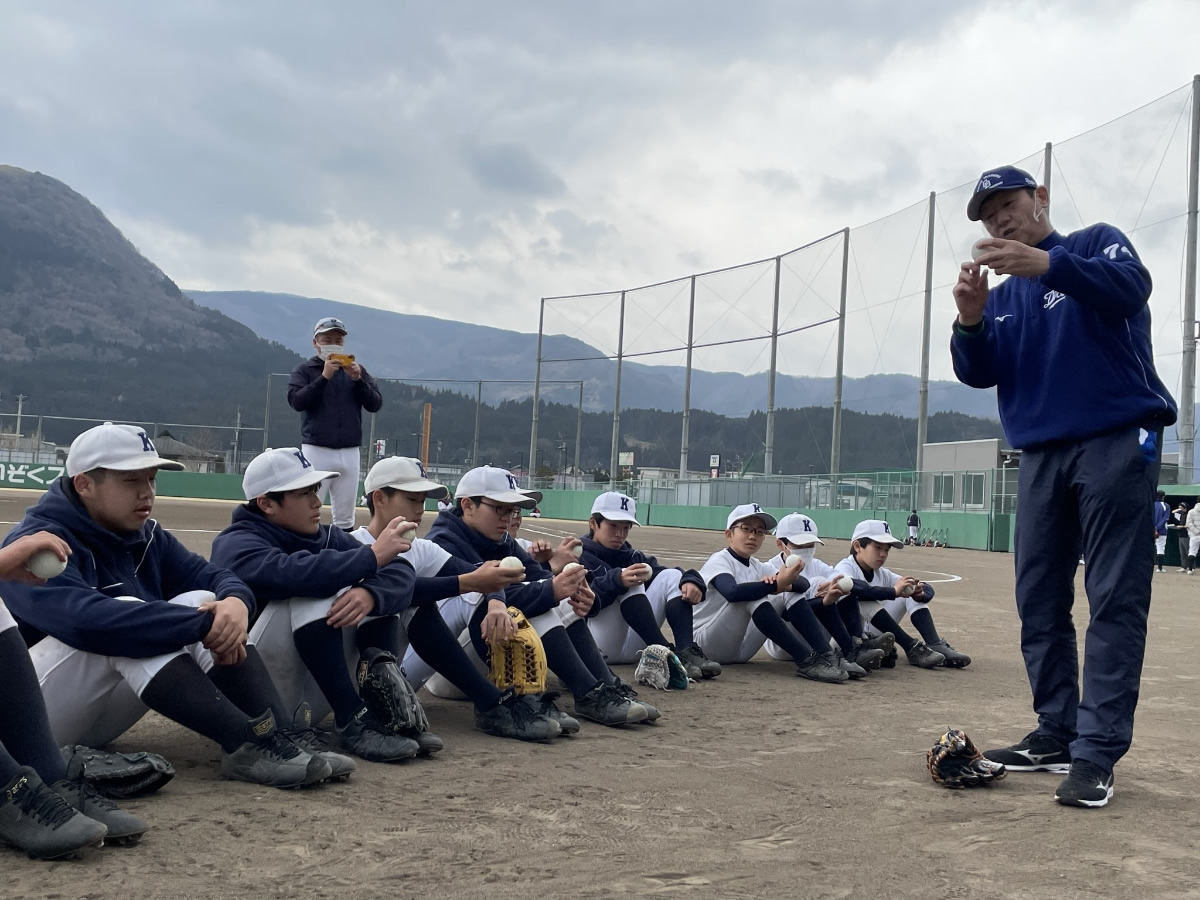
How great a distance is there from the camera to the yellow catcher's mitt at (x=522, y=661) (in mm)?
4398

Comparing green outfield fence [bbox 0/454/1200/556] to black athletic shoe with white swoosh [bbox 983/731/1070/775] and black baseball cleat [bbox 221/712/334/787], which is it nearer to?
black athletic shoe with white swoosh [bbox 983/731/1070/775]

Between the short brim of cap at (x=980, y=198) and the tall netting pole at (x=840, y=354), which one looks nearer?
the short brim of cap at (x=980, y=198)

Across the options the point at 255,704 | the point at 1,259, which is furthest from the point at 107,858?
the point at 1,259

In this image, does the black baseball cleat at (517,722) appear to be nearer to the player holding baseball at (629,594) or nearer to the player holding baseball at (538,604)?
the player holding baseball at (538,604)

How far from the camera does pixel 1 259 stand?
456 feet

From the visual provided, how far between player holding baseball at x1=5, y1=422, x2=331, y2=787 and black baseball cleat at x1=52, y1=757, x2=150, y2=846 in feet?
1.33

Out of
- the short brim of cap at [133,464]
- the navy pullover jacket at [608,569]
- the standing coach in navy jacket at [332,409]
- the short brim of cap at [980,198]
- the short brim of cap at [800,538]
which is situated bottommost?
the navy pullover jacket at [608,569]

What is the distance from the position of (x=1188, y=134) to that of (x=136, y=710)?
27.9 meters

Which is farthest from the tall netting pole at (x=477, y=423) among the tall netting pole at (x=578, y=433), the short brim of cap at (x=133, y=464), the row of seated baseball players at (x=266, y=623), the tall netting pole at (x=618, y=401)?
the short brim of cap at (x=133, y=464)

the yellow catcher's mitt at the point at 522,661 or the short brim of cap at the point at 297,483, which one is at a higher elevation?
the short brim of cap at the point at 297,483

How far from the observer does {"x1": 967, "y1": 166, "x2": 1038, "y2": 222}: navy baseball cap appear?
11.9 feet

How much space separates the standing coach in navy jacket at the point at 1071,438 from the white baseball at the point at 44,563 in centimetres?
265

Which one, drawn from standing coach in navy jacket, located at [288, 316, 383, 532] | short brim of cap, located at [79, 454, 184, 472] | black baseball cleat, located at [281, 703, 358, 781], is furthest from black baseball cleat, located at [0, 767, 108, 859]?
standing coach in navy jacket, located at [288, 316, 383, 532]

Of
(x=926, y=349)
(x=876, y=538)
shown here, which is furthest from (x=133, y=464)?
(x=926, y=349)
